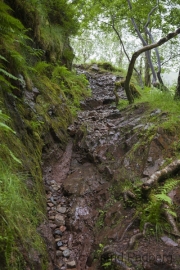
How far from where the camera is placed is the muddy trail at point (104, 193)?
2.82 meters

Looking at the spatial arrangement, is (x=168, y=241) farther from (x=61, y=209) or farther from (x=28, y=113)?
(x=28, y=113)

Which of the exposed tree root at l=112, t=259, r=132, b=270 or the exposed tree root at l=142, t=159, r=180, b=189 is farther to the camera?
the exposed tree root at l=142, t=159, r=180, b=189

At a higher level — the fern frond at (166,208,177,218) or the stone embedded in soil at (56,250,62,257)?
the fern frond at (166,208,177,218)

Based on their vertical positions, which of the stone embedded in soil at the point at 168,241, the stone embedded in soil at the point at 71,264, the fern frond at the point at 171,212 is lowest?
the stone embedded in soil at the point at 71,264

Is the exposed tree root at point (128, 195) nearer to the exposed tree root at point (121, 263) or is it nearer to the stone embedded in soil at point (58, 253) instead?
the exposed tree root at point (121, 263)

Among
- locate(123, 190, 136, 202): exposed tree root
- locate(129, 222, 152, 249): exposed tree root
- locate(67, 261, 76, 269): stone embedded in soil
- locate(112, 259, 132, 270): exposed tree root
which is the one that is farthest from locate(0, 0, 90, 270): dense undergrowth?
locate(123, 190, 136, 202): exposed tree root

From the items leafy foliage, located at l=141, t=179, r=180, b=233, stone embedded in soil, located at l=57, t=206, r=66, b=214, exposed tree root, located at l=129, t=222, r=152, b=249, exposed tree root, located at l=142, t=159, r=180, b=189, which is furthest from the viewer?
stone embedded in soil, located at l=57, t=206, r=66, b=214

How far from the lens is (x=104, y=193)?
14.0 ft

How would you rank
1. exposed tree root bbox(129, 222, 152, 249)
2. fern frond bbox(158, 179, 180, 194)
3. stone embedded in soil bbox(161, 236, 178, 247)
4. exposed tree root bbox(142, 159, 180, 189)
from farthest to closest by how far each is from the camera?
exposed tree root bbox(142, 159, 180, 189) < fern frond bbox(158, 179, 180, 194) < exposed tree root bbox(129, 222, 152, 249) < stone embedded in soil bbox(161, 236, 178, 247)

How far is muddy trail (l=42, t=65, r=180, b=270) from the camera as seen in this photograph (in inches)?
111

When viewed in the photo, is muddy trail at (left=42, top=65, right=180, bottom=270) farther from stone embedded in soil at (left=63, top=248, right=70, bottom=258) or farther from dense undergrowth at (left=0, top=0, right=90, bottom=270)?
dense undergrowth at (left=0, top=0, right=90, bottom=270)

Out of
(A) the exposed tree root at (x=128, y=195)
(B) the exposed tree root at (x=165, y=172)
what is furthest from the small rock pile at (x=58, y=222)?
(B) the exposed tree root at (x=165, y=172)

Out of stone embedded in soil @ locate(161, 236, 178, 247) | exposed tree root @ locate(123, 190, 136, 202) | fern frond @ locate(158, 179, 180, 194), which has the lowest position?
stone embedded in soil @ locate(161, 236, 178, 247)

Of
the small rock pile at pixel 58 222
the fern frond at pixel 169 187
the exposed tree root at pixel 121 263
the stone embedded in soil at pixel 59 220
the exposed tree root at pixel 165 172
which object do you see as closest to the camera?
the exposed tree root at pixel 121 263
